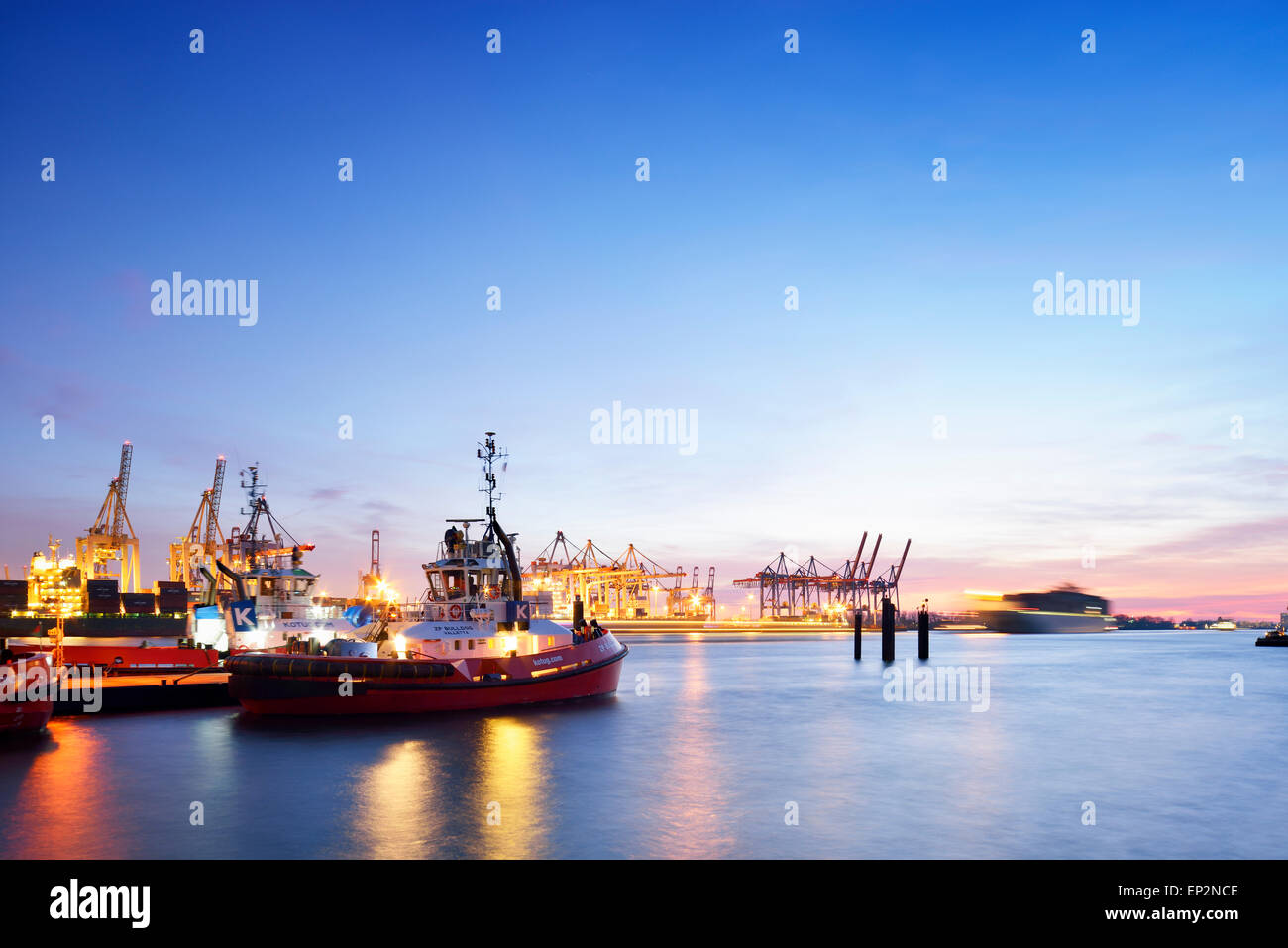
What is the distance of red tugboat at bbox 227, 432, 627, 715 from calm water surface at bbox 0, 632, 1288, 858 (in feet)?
3.92

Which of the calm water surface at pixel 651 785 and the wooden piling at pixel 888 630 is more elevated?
the calm water surface at pixel 651 785

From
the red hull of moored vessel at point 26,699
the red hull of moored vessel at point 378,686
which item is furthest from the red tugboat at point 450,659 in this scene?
the red hull of moored vessel at point 26,699

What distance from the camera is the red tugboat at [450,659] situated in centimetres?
3766

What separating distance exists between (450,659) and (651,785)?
50.9 ft

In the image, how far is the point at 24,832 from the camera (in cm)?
2025

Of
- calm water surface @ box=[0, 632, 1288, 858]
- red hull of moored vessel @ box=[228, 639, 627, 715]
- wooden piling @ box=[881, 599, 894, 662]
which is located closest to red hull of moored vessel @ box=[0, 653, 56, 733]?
calm water surface @ box=[0, 632, 1288, 858]

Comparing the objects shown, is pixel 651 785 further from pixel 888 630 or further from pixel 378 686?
pixel 888 630

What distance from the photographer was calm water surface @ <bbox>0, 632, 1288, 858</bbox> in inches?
805

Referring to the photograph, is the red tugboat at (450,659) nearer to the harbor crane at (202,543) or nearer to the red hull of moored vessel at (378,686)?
the red hull of moored vessel at (378,686)

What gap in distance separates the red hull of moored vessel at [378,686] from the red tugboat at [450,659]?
0.15 feet

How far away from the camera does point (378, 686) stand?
38.0 meters
